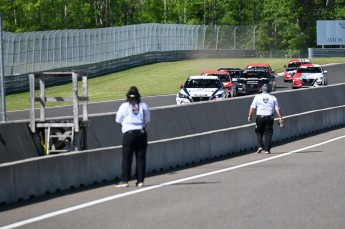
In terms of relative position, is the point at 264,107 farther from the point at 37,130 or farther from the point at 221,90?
the point at 221,90

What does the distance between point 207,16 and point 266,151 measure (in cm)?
13733

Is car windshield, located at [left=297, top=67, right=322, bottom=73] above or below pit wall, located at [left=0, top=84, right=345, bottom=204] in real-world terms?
below

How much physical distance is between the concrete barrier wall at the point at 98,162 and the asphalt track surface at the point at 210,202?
26 cm

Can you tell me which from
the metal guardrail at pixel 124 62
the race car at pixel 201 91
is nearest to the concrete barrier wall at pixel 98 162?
the race car at pixel 201 91

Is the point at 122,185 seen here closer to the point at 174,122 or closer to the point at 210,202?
the point at 210,202

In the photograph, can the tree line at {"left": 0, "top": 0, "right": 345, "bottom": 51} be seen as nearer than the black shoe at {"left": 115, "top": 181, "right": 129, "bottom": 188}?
No

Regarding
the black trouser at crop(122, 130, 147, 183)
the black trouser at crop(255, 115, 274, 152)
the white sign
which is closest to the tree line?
the white sign

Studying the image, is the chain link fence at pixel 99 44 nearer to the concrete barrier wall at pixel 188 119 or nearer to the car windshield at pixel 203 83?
the car windshield at pixel 203 83

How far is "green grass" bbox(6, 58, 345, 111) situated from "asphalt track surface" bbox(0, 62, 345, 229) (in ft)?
112

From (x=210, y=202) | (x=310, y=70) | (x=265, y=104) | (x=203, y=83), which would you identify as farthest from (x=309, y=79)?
(x=210, y=202)

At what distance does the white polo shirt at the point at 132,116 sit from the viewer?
60.0 feet

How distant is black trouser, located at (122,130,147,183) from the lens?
1839 cm

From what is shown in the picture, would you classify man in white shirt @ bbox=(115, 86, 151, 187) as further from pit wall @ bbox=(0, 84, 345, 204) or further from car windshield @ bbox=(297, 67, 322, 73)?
car windshield @ bbox=(297, 67, 322, 73)

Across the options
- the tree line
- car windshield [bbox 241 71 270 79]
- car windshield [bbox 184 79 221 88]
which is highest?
the tree line
